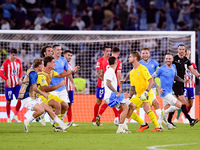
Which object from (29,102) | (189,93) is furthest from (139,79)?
(189,93)

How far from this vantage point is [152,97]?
1035 centimetres

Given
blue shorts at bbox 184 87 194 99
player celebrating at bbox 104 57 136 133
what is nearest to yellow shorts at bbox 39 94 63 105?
player celebrating at bbox 104 57 136 133

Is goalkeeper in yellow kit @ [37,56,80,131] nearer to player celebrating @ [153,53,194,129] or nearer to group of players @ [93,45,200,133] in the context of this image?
group of players @ [93,45,200,133]

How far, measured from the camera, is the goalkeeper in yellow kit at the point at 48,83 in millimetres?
10070

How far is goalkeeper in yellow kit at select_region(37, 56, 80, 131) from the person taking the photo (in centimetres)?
1007

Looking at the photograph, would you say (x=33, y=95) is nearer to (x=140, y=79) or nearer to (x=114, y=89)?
(x=114, y=89)

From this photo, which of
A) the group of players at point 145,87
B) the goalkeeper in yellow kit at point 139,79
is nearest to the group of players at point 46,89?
the group of players at point 145,87

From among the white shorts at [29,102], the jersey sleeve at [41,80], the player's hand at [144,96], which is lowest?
the white shorts at [29,102]

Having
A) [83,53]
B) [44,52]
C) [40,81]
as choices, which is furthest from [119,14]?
[40,81]

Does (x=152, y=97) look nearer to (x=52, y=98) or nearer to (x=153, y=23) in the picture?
→ (x=52, y=98)

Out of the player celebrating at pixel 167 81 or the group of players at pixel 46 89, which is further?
the player celebrating at pixel 167 81

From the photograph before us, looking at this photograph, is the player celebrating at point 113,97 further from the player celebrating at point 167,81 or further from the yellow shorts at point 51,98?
the player celebrating at point 167,81

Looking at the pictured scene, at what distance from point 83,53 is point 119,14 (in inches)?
209

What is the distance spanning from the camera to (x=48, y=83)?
10.6 m
